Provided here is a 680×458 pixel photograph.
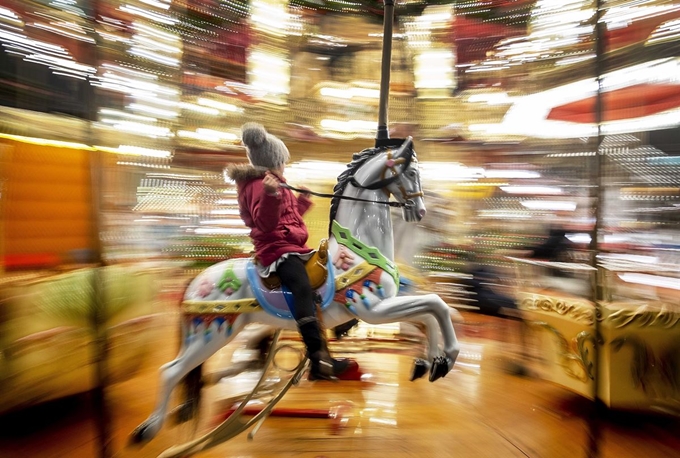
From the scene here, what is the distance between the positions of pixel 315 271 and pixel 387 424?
42.7 inches

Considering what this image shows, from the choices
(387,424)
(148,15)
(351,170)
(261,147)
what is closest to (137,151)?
(148,15)

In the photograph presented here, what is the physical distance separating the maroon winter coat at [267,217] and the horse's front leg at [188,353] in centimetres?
27

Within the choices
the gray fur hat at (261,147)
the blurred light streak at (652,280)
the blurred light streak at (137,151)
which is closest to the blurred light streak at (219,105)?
the blurred light streak at (137,151)

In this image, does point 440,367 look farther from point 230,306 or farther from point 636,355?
point 636,355

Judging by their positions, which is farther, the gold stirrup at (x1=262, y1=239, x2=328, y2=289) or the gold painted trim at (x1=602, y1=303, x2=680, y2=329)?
the gold painted trim at (x1=602, y1=303, x2=680, y2=329)

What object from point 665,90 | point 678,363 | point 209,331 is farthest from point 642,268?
point 209,331

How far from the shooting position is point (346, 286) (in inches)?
55.4

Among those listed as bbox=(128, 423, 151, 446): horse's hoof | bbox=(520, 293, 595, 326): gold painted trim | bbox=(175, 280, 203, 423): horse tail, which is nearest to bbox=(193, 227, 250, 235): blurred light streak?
bbox=(175, 280, 203, 423): horse tail

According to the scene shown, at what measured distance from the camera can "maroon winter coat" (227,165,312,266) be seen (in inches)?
52.5

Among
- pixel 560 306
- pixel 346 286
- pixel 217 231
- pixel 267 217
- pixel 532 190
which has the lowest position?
pixel 560 306

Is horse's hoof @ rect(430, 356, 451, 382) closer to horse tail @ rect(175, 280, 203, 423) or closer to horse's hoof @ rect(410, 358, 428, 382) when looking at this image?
horse's hoof @ rect(410, 358, 428, 382)

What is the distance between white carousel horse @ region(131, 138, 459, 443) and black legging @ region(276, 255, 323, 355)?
0.06 m

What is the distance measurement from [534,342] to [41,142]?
298cm

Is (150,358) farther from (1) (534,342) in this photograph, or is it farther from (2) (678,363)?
(2) (678,363)
